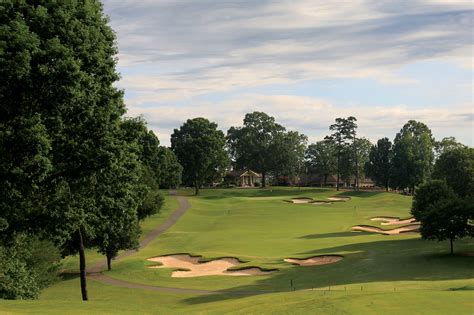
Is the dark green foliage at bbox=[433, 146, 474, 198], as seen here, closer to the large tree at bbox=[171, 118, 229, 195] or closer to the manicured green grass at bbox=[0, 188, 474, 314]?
the manicured green grass at bbox=[0, 188, 474, 314]

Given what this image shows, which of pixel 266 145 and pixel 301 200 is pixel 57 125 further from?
pixel 266 145

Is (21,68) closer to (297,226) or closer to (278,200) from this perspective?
(297,226)

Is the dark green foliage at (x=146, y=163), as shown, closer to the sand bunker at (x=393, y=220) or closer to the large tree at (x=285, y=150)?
the sand bunker at (x=393, y=220)

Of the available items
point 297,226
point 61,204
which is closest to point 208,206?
point 297,226

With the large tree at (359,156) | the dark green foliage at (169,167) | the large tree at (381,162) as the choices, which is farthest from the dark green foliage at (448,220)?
the large tree at (359,156)

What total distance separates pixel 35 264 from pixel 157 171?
67623 mm

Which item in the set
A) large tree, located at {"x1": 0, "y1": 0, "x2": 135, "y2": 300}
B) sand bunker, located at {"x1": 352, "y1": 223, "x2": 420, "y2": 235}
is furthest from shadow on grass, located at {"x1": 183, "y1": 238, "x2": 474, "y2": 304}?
sand bunker, located at {"x1": 352, "y1": 223, "x2": 420, "y2": 235}

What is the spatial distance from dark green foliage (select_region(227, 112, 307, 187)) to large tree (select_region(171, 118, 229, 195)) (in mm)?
23924

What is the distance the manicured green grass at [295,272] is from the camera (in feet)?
75.3

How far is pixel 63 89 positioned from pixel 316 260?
3485 cm

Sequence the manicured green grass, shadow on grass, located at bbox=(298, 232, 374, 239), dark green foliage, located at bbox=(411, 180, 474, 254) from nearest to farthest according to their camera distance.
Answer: the manicured green grass
dark green foliage, located at bbox=(411, 180, 474, 254)
shadow on grass, located at bbox=(298, 232, 374, 239)

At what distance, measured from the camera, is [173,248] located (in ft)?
206

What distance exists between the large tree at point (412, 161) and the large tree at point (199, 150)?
41.4 metres

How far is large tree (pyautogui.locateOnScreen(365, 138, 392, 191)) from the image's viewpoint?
453ft
